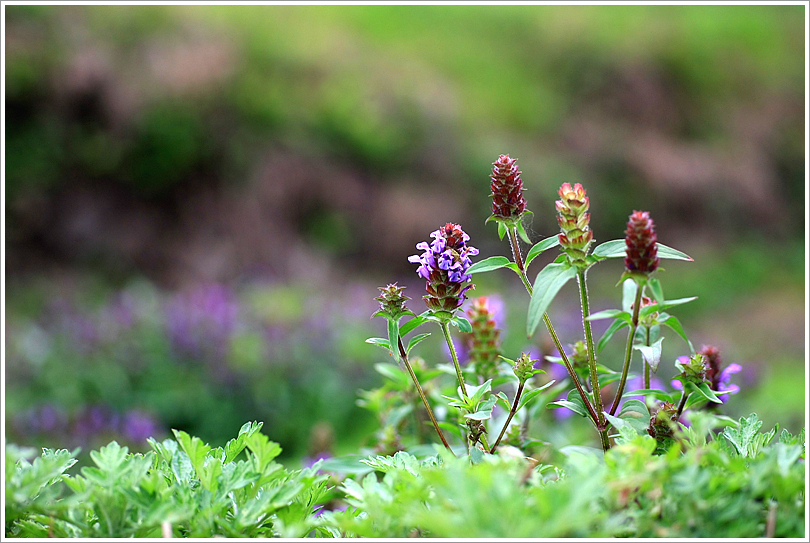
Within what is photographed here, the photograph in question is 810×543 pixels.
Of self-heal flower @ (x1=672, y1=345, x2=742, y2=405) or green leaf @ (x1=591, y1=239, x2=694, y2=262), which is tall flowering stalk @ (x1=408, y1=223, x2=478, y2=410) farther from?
self-heal flower @ (x1=672, y1=345, x2=742, y2=405)

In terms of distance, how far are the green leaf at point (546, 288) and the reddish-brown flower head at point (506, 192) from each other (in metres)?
0.12

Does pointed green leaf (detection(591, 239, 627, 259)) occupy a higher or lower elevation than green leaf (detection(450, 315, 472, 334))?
higher

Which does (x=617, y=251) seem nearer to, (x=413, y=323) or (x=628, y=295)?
(x=628, y=295)

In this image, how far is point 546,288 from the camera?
0.87 meters

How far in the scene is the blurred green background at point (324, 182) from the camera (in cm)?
312

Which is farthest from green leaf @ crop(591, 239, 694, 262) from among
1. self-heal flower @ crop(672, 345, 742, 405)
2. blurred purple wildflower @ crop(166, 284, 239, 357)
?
blurred purple wildflower @ crop(166, 284, 239, 357)

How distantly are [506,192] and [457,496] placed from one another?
52cm

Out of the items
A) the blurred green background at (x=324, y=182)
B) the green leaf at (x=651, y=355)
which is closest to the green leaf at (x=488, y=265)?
the green leaf at (x=651, y=355)

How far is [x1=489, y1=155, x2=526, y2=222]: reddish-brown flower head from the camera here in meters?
0.99

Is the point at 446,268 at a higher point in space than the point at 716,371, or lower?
higher

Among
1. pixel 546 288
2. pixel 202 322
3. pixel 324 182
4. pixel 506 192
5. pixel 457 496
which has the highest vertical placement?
pixel 324 182

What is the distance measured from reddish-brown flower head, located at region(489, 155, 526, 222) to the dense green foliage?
0.37 meters

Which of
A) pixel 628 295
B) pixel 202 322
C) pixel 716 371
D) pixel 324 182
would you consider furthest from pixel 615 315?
pixel 324 182

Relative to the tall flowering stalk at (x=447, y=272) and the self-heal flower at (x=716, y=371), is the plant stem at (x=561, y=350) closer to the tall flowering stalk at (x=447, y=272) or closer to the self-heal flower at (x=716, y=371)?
the tall flowering stalk at (x=447, y=272)
